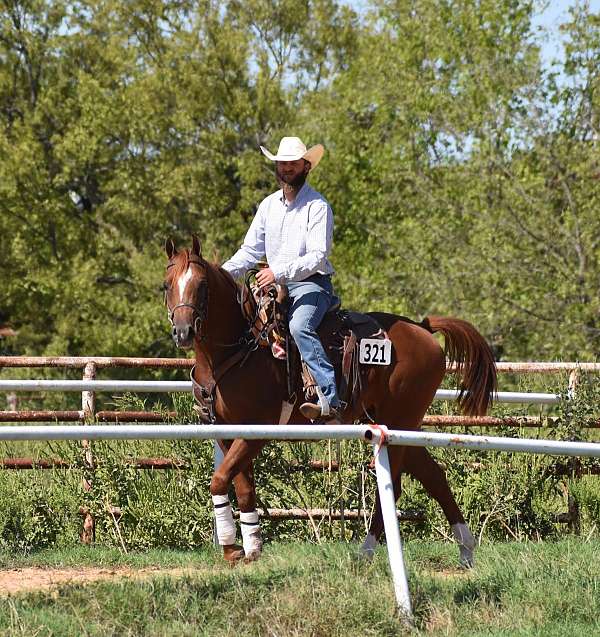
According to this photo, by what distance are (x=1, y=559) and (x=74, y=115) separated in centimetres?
2343

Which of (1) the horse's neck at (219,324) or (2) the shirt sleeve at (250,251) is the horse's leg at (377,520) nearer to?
(1) the horse's neck at (219,324)

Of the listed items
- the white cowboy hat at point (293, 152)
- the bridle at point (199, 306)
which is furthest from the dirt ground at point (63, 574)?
the white cowboy hat at point (293, 152)

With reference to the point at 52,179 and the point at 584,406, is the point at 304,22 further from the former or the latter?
the point at 584,406

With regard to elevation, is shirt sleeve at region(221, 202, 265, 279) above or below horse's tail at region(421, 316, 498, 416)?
above

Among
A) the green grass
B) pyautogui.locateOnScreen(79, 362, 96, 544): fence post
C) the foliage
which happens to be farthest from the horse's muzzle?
the foliage

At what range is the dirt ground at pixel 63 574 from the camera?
6.44 m

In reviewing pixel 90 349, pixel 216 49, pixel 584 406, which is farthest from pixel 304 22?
pixel 584 406

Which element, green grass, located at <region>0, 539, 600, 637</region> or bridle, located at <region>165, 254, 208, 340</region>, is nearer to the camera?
green grass, located at <region>0, 539, 600, 637</region>

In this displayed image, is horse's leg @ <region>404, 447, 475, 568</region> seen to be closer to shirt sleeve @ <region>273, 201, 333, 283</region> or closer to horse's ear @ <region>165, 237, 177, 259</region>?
shirt sleeve @ <region>273, 201, 333, 283</region>

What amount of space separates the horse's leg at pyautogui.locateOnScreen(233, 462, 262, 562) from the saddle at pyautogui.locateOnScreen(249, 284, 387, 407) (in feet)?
2.11

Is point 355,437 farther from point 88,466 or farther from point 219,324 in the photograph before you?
point 88,466

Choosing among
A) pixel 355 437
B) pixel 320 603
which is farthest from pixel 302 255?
pixel 320 603

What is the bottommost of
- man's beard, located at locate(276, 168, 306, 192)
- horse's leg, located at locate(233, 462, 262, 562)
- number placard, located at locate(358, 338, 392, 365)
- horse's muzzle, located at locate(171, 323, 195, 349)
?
horse's leg, located at locate(233, 462, 262, 562)

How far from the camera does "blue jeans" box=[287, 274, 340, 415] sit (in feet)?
23.7
